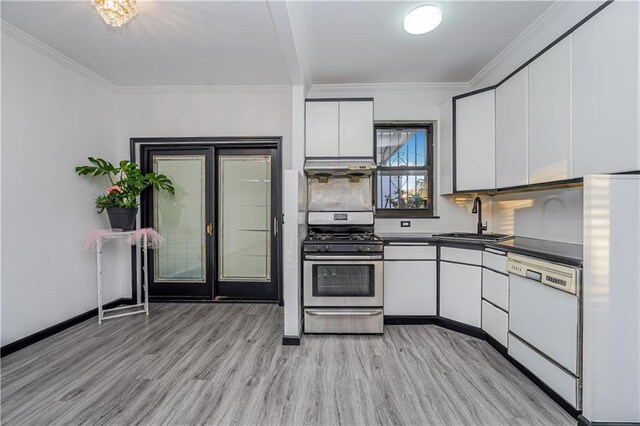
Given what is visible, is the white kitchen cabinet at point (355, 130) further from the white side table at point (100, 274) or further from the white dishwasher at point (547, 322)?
the white side table at point (100, 274)

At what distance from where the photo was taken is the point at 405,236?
3148mm

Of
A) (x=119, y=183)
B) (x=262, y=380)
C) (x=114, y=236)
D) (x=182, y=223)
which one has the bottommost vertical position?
(x=262, y=380)

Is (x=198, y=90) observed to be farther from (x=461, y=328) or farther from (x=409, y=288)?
(x=461, y=328)

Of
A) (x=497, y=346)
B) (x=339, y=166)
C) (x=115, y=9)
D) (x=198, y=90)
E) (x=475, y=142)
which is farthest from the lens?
(x=198, y=90)

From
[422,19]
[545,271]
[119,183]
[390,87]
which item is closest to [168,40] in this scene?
[119,183]

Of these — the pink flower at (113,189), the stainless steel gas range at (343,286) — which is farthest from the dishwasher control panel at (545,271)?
the pink flower at (113,189)

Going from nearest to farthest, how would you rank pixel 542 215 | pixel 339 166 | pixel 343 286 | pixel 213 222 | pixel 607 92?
pixel 607 92, pixel 542 215, pixel 343 286, pixel 339 166, pixel 213 222

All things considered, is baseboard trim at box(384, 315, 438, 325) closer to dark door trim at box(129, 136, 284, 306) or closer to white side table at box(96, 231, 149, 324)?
dark door trim at box(129, 136, 284, 306)

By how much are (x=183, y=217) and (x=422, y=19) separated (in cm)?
352

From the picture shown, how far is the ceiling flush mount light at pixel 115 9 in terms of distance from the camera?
1.86 m

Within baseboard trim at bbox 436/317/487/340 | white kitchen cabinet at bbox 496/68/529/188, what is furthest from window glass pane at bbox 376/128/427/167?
baseboard trim at bbox 436/317/487/340

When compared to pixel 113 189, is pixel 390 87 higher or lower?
higher

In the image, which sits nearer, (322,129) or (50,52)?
(50,52)

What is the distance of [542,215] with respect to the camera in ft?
8.52
